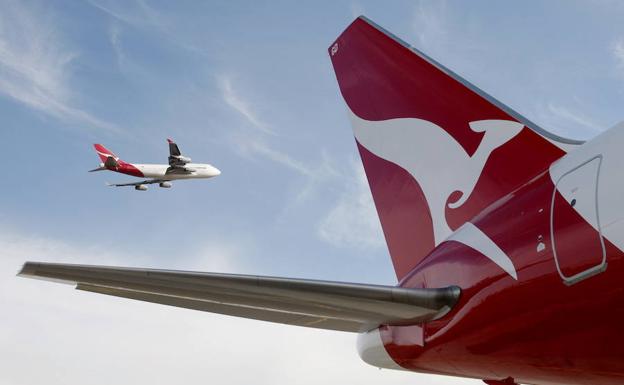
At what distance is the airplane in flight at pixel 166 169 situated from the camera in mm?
73250

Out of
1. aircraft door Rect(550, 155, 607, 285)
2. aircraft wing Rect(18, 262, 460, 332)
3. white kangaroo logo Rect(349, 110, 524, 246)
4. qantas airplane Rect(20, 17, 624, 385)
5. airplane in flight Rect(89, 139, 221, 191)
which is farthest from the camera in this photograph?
airplane in flight Rect(89, 139, 221, 191)

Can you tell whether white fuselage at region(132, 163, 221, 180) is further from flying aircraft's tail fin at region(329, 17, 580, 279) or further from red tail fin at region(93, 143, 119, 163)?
flying aircraft's tail fin at region(329, 17, 580, 279)

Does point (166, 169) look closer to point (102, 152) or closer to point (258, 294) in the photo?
point (102, 152)

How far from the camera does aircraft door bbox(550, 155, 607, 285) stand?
14.0 ft

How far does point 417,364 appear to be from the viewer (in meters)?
6.20

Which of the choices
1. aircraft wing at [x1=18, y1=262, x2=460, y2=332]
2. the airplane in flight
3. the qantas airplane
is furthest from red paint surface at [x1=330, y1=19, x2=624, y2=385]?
the airplane in flight

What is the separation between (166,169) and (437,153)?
69686 millimetres

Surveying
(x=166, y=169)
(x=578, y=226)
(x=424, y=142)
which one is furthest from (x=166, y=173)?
(x=578, y=226)

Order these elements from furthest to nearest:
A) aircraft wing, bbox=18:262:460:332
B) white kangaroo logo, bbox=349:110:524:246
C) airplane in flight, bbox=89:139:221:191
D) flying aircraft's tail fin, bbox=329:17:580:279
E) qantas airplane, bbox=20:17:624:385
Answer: airplane in flight, bbox=89:139:221:191 < white kangaroo logo, bbox=349:110:524:246 < flying aircraft's tail fin, bbox=329:17:580:279 < aircraft wing, bbox=18:262:460:332 < qantas airplane, bbox=20:17:624:385

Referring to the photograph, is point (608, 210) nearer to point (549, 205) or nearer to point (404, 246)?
point (549, 205)

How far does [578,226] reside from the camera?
445cm

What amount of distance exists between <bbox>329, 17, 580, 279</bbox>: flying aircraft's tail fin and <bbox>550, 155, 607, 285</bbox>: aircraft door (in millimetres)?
1056

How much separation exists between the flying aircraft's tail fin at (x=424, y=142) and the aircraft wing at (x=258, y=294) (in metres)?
1.41

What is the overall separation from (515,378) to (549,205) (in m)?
1.44
